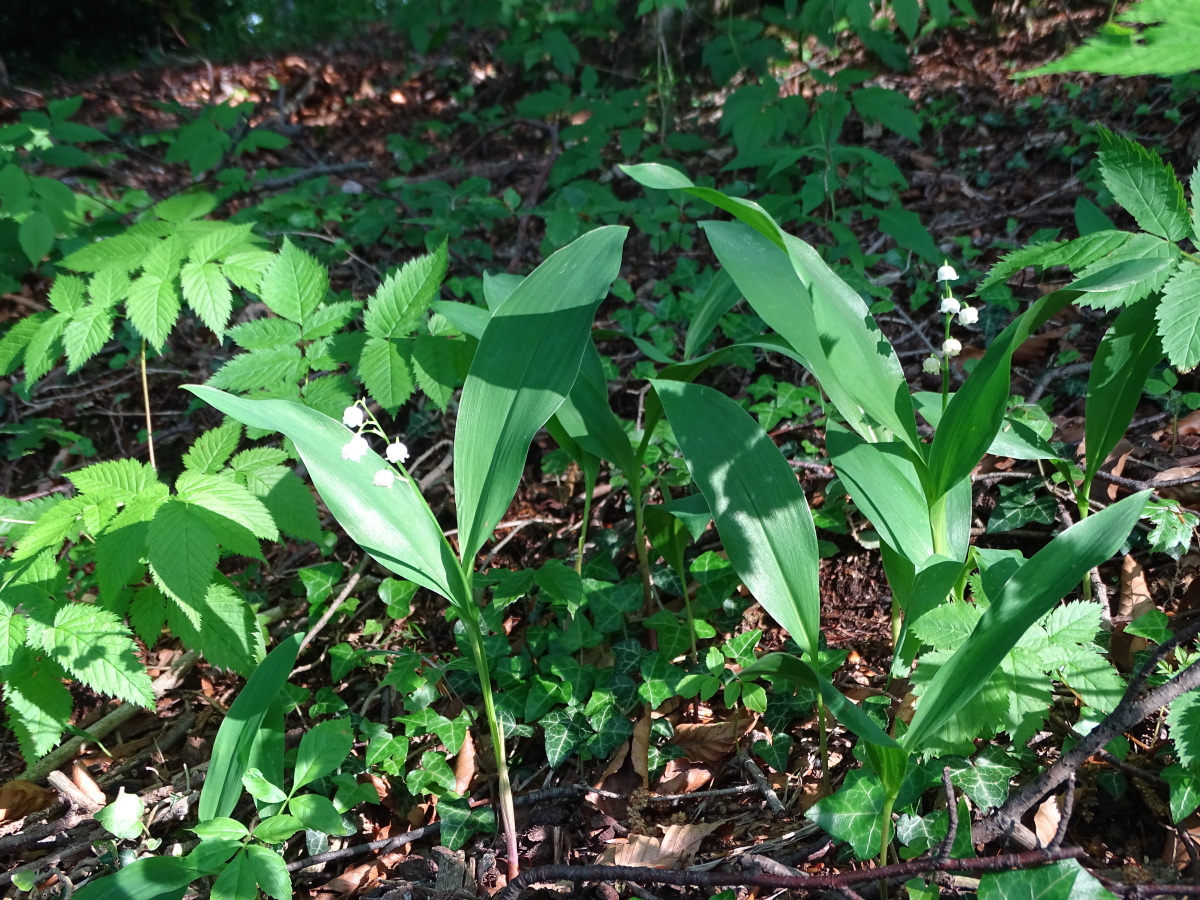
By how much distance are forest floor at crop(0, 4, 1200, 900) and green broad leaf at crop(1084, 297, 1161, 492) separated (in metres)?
0.32

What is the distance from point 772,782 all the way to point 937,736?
451 mm

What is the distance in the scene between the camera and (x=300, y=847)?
5.17ft

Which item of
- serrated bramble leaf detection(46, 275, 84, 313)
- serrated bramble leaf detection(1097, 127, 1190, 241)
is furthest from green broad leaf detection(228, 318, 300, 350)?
serrated bramble leaf detection(1097, 127, 1190, 241)

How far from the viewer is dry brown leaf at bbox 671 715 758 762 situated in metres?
1.58

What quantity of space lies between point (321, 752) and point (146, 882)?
0.31 m

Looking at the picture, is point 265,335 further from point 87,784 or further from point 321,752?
point 87,784

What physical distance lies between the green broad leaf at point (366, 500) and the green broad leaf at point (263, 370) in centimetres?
47

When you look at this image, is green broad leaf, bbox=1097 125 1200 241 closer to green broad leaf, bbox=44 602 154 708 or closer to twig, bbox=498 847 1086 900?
twig, bbox=498 847 1086 900

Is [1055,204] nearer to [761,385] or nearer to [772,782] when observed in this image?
[761,385]

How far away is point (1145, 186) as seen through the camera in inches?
49.7

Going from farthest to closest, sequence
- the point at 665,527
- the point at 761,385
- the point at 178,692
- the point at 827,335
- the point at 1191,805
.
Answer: the point at 761,385 → the point at 178,692 → the point at 665,527 → the point at 827,335 → the point at 1191,805

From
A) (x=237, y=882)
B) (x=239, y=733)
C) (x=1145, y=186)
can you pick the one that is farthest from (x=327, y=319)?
(x=1145, y=186)

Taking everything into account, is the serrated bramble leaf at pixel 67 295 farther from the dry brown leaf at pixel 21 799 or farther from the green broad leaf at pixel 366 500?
the dry brown leaf at pixel 21 799

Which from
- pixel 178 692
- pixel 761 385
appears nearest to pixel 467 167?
pixel 761 385
